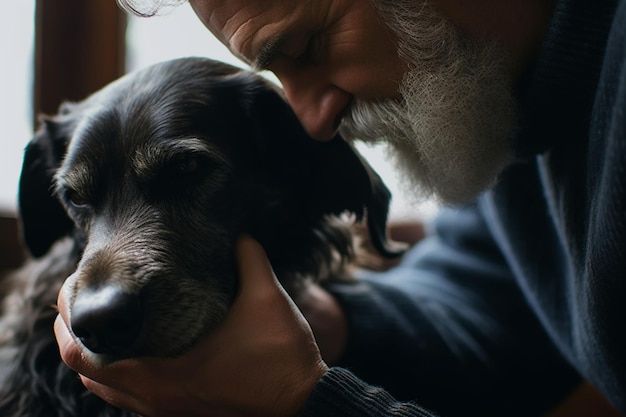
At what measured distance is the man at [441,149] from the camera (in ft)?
3.45

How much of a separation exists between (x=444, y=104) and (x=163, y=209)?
511mm

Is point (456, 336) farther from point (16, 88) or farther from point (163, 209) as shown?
point (16, 88)

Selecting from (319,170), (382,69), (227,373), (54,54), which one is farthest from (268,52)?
(54,54)

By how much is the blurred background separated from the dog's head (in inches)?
26.0

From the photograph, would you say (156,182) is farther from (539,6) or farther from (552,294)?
(552,294)

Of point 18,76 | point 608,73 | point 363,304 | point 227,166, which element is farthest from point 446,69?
point 18,76

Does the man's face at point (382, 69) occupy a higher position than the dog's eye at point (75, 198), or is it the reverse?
the man's face at point (382, 69)

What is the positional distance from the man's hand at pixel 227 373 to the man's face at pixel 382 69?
15.3 inches

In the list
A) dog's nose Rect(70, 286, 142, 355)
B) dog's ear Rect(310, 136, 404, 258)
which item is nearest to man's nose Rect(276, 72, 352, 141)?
dog's ear Rect(310, 136, 404, 258)

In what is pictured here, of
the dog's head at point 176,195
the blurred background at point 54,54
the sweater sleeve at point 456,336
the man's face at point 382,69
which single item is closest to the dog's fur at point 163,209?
the dog's head at point 176,195

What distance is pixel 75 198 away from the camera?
1.17 meters

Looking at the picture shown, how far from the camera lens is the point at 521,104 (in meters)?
1.24

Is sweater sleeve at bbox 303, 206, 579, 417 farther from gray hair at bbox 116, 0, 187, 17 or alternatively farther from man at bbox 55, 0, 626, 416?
gray hair at bbox 116, 0, 187, 17

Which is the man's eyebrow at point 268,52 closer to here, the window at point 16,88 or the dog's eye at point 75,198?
the dog's eye at point 75,198
